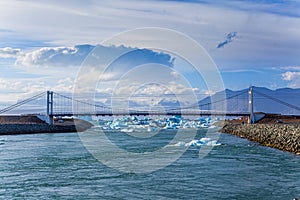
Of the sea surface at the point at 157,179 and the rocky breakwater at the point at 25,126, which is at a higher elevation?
the rocky breakwater at the point at 25,126

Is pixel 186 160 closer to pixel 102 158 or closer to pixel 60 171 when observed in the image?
pixel 102 158

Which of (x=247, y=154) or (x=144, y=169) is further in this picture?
(x=247, y=154)

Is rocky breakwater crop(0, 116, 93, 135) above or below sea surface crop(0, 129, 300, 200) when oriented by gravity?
above

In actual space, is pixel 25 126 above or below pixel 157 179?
above

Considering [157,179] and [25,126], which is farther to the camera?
[25,126]

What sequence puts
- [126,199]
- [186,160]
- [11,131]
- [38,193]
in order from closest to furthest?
[126,199] < [38,193] < [186,160] < [11,131]

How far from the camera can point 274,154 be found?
22.3 m

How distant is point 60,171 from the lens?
1606 cm

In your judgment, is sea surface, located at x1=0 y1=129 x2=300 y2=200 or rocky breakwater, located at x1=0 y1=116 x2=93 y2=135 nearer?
sea surface, located at x1=0 y1=129 x2=300 y2=200

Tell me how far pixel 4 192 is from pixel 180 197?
4.79 meters

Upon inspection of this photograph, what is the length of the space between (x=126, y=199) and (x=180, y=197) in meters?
1.40

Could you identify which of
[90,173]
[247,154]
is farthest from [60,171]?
[247,154]

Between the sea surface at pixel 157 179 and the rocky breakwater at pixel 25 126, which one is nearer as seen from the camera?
the sea surface at pixel 157 179

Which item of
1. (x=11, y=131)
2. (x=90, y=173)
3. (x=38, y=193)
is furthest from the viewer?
(x=11, y=131)
